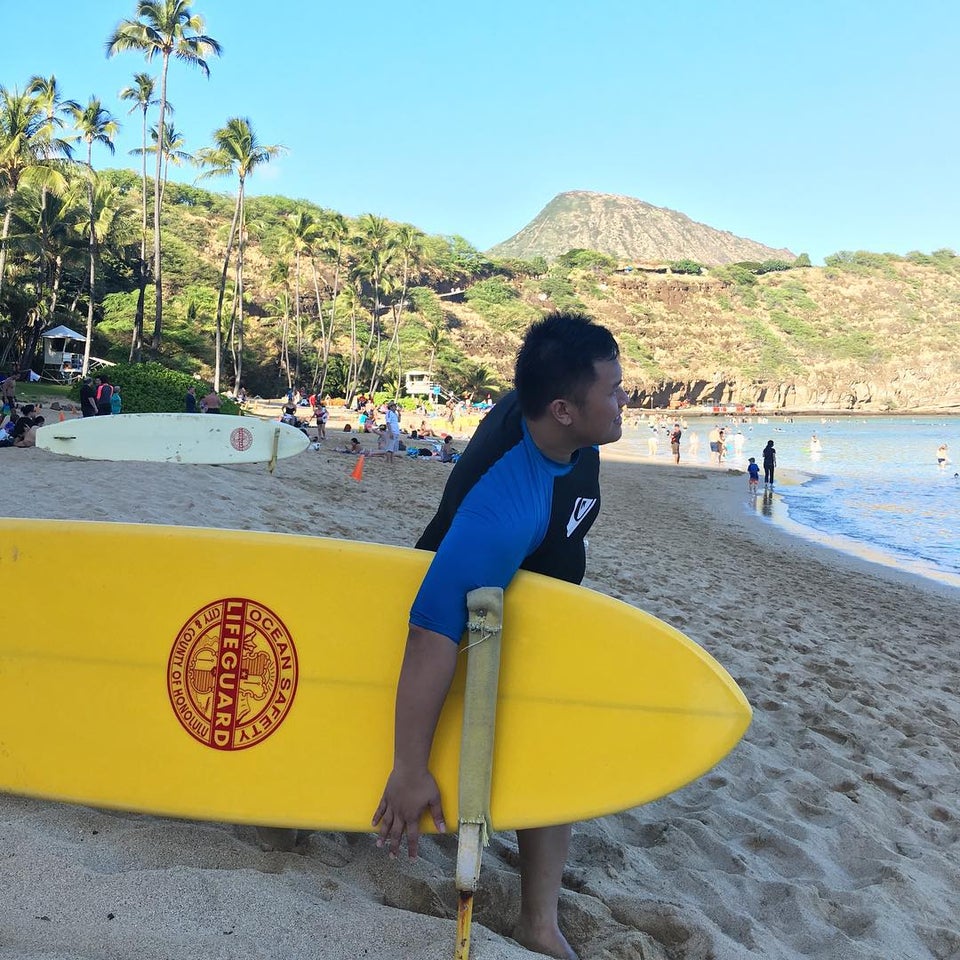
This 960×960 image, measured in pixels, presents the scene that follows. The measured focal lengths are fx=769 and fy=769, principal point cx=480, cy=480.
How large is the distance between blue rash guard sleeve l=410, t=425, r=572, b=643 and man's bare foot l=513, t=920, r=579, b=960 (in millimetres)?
725

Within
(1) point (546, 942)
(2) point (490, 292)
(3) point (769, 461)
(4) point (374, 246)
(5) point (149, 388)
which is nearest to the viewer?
(1) point (546, 942)

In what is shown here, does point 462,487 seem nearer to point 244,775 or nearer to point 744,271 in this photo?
point 244,775

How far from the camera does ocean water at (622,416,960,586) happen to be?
12352 mm

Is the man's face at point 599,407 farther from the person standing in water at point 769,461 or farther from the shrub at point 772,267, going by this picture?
the shrub at point 772,267

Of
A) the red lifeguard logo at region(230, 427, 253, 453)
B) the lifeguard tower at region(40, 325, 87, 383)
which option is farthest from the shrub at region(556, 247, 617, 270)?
the red lifeguard logo at region(230, 427, 253, 453)

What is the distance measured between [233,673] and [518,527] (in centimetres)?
77

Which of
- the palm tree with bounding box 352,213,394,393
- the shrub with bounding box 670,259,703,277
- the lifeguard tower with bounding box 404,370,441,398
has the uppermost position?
the shrub with bounding box 670,259,703,277

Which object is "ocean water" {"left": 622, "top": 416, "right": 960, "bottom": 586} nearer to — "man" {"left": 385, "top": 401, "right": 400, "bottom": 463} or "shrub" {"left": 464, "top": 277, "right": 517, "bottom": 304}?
"man" {"left": 385, "top": 401, "right": 400, "bottom": 463}

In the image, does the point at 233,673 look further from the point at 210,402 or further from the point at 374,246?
the point at 374,246

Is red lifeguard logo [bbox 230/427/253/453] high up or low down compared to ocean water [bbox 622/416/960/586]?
up

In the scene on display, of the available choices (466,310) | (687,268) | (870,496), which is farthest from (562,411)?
(687,268)

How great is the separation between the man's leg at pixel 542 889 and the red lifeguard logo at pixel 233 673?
62cm

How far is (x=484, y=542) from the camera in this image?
1427 millimetres

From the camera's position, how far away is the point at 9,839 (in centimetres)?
166
